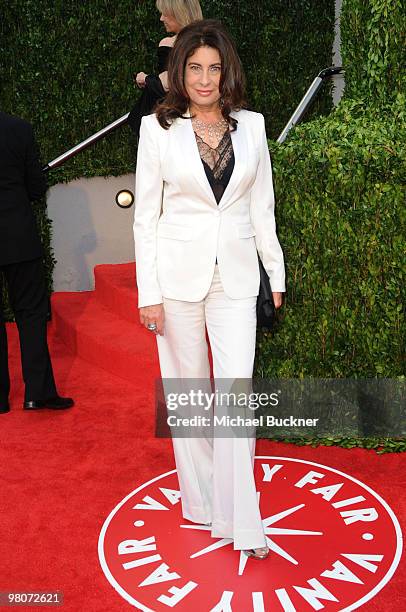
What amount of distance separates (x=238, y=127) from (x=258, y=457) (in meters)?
1.98

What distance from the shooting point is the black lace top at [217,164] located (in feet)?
11.1

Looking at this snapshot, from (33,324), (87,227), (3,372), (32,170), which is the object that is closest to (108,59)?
(87,227)

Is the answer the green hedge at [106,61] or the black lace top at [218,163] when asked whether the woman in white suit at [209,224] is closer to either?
the black lace top at [218,163]

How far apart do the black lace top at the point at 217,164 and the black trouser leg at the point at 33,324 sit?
2198mm

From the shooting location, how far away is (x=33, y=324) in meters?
5.36

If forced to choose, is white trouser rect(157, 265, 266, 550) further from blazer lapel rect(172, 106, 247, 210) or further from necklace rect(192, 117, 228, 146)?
necklace rect(192, 117, 228, 146)

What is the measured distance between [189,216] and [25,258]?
6.80ft

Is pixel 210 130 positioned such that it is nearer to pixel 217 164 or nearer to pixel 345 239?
pixel 217 164

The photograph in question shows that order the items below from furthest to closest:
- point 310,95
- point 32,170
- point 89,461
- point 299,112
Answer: point 310,95
point 299,112
point 32,170
point 89,461

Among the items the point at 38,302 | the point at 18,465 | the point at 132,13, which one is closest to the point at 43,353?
the point at 38,302

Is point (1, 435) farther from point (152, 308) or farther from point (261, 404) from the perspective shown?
point (152, 308)

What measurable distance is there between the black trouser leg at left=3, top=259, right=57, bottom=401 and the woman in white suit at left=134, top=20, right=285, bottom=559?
1960 mm

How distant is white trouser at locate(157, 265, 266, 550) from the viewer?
3.45m

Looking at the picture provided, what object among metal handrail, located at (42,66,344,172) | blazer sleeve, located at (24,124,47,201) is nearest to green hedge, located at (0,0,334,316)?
metal handrail, located at (42,66,344,172)
